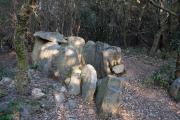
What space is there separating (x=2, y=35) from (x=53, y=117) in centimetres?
510

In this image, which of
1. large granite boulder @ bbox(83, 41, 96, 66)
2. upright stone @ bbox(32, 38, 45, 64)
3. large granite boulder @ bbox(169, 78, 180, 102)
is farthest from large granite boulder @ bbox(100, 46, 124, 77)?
upright stone @ bbox(32, 38, 45, 64)

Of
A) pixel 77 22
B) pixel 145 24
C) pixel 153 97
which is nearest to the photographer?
pixel 153 97

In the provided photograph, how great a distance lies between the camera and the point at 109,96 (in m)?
8.22

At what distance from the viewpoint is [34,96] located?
8250 millimetres

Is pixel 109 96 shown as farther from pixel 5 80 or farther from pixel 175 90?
pixel 5 80

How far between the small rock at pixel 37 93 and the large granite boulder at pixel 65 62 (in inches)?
35.0

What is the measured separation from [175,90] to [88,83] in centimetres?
218

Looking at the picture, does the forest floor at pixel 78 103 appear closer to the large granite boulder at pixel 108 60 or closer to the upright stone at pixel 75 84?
the upright stone at pixel 75 84

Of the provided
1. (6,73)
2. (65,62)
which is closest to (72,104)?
(65,62)

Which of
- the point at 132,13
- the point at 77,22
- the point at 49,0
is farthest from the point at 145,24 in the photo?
the point at 49,0

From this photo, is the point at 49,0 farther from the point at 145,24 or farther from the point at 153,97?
the point at 153,97

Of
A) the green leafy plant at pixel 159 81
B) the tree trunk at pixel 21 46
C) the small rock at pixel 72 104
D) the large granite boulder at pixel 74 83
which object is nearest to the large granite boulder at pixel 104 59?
the green leafy plant at pixel 159 81

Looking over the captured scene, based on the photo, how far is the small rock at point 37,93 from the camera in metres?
8.25

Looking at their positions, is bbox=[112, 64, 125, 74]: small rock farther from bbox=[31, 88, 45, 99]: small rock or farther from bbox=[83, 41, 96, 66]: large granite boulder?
bbox=[31, 88, 45, 99]: small rock
